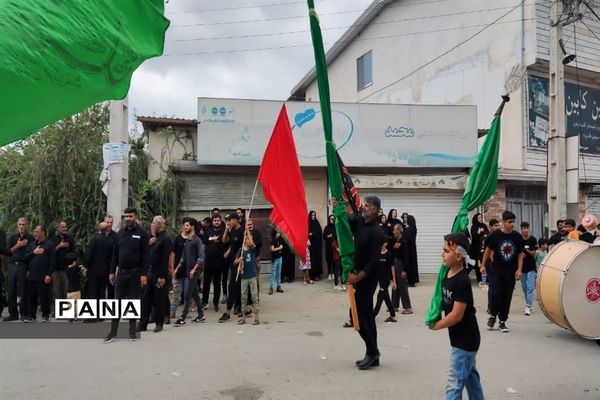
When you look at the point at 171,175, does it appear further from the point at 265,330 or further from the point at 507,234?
the point at 507,234

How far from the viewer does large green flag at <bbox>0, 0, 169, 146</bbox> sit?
83.4 inches

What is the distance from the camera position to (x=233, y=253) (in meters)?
9.30

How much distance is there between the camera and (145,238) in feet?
24.3

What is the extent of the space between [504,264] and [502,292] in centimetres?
44

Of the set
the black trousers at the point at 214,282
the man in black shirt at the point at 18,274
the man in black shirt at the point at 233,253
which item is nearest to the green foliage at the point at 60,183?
the man in black shirt at the point at 18,274

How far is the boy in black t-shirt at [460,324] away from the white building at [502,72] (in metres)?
10.5

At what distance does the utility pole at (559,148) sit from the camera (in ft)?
35.8

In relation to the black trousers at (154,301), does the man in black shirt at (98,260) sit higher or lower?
higher

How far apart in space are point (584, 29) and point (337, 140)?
1067 cm

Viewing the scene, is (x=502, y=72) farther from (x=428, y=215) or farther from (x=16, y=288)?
(x=16, y=288)

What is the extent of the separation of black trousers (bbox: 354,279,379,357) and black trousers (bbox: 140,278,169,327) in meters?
3.50

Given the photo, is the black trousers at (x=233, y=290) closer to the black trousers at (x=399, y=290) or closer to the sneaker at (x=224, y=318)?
the sneaker at (x=224, y=318)

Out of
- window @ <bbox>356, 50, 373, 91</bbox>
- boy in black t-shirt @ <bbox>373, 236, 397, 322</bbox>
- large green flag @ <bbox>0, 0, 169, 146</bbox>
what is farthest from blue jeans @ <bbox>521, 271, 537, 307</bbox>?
window @ <bbox>356, 50, 373, 91</bbox>

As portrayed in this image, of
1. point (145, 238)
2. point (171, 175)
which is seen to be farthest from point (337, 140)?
point (145, 238)
